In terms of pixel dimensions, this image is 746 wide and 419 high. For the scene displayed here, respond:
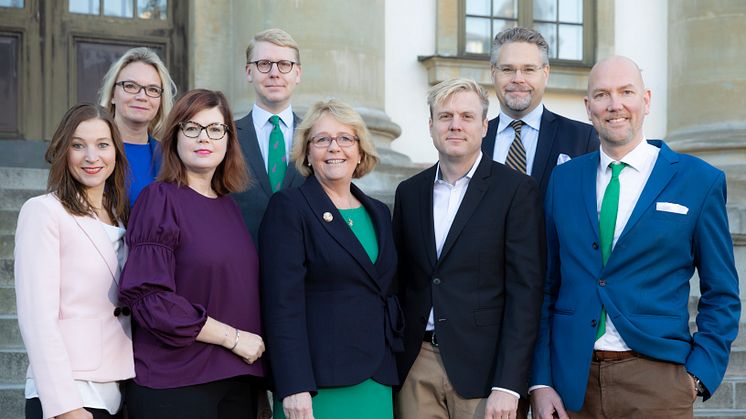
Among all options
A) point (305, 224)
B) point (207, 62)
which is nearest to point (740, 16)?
point (207, 62)

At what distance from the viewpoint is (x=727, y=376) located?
625cm

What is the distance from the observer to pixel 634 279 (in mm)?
3584

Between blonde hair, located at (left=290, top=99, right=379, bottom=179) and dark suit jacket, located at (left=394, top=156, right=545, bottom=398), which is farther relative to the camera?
blonde hair, located at (left=290, top=99, right=379, bottom=179)

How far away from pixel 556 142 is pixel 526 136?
0.52 feet

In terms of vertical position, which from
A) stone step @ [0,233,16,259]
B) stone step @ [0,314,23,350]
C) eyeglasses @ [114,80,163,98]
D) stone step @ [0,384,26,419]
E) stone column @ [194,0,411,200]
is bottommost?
stone step @ [0,384,26,419]

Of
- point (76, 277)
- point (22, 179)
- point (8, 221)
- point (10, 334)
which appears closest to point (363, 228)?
point (76, 277)

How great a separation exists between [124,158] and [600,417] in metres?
1.99

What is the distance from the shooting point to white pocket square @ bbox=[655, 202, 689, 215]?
3.58m

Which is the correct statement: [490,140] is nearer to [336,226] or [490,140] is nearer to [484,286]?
[484,286]

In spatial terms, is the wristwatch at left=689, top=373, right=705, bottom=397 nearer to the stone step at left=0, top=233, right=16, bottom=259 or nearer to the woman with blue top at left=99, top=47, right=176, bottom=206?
the woman with blue top at left=99, top=47, right=176, bottom=206

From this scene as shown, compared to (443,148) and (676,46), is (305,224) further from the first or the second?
(676,46)

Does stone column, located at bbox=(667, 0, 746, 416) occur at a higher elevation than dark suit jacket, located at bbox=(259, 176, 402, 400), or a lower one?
higher

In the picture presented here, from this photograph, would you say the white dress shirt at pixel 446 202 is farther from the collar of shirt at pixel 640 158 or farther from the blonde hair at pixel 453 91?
the collar of shirt at pixel 640 158

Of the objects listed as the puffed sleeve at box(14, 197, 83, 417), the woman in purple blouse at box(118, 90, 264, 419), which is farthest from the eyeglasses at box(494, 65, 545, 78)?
the puffed sleeve at box(14, 197, 83, 417)
